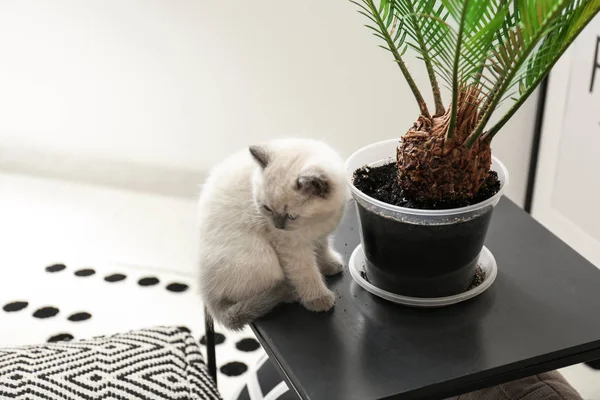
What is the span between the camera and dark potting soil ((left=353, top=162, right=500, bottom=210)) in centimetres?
100

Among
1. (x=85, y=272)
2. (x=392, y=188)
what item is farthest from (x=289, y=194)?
(x=85, y=272)

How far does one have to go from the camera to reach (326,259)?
1.14 meters

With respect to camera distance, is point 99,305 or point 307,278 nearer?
point 307,278

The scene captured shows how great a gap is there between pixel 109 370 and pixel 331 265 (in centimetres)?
39

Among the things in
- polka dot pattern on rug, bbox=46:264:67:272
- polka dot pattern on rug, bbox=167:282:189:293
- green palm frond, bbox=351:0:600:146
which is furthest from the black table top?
polka dot pattern on rug, bbox=46:264:67:272

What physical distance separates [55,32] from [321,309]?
1.52 metres

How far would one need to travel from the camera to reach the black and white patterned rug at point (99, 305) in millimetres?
1667

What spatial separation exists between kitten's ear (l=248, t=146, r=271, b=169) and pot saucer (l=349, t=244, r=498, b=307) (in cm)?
22

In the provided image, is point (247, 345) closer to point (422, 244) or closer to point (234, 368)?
point (234, 368)

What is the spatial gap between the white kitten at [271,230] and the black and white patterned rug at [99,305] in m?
0.53

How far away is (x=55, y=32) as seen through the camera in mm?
2156

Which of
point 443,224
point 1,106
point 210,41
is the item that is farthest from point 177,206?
point 443,224

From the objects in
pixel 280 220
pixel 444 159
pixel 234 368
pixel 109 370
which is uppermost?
pixel 444 159

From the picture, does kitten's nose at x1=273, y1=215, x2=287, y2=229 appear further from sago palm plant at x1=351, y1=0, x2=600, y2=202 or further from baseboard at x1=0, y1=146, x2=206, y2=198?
baseboard at x1=0, y1=146, x2=206, y2=198
